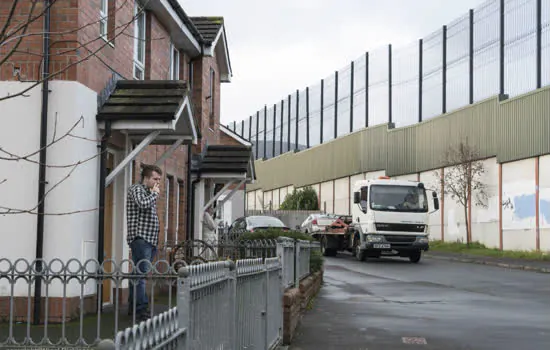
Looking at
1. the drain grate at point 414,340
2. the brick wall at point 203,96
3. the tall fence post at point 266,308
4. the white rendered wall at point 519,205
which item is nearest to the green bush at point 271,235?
the brick wall at point 203,96

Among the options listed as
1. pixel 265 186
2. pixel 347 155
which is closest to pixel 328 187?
pixel 347 155

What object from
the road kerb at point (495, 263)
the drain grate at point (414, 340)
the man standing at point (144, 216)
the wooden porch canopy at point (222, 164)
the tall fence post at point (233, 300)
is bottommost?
the road kerb at point (495, 263)

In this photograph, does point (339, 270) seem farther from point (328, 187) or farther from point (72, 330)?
point (328, 187)

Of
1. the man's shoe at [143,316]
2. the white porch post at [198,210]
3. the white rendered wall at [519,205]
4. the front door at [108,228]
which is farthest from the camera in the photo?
the white rendered wall at [519,205]

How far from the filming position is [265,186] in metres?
72.4

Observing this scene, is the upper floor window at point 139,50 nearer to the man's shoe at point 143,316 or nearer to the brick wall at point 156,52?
the brick wall at point 156,52

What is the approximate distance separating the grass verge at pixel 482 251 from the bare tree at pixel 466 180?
1.59 ft

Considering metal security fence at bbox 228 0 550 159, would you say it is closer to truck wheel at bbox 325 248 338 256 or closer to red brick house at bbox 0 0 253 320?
truck wheel at bbox 325 248 338 256

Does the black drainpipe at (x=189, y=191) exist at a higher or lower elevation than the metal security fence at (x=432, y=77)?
lower

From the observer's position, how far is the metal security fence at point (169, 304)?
4.19 meters

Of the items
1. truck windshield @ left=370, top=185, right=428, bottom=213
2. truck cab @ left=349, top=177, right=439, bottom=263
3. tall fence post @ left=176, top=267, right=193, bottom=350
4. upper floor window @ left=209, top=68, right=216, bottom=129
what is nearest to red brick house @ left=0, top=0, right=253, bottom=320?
tall fence post @ left=176, top=267, right=193, bottom=350

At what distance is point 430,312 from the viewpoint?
14.7 meters

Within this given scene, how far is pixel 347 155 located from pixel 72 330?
1802 inches

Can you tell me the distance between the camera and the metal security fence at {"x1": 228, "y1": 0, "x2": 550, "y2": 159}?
35750mm
